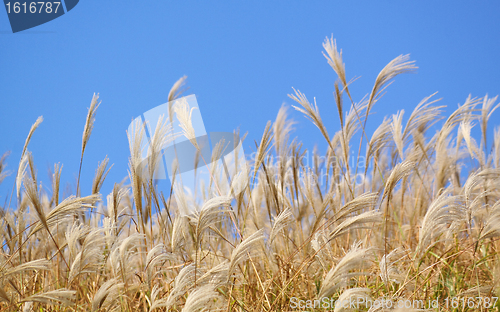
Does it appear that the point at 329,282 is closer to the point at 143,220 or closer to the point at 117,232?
the point at 143,220

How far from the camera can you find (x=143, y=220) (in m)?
1.93

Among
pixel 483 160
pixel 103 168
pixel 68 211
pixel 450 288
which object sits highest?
pixel 103 168

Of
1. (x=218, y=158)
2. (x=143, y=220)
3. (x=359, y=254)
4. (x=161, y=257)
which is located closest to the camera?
(x=359, y=254)

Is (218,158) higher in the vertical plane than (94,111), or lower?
lower

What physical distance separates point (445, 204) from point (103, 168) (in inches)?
75.5

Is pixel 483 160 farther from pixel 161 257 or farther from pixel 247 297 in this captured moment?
pixel 161 257

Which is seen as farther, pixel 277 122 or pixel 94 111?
pixel 277 122

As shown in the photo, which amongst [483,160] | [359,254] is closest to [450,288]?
[359,254]

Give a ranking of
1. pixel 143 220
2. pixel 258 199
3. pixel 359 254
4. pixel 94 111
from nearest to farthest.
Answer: pixel 359 254
pixel 143 220
pixel 94 111
pixel 258 199

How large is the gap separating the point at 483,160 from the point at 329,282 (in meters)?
2.37

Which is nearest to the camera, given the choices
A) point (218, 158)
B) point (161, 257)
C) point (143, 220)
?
point (161, 257)

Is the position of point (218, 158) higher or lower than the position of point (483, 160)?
higher

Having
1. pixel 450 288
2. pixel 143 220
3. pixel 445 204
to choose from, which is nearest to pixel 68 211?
pixel 143 220

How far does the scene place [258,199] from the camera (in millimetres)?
2816
